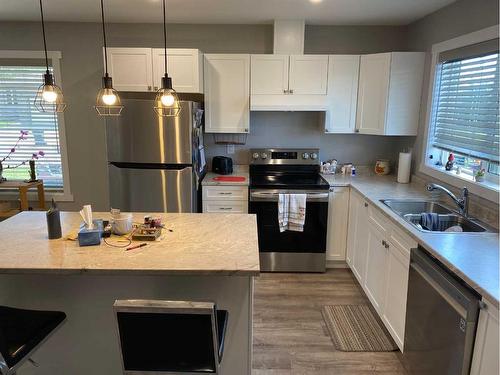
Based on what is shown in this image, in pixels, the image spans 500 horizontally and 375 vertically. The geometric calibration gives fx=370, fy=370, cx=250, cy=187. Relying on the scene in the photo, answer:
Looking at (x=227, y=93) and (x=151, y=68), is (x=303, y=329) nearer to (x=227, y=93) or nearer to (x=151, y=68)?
(x=227, y=93)

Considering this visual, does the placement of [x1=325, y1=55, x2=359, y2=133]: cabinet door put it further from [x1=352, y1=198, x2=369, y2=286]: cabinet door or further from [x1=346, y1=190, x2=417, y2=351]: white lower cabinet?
[x1=352, y1=198, x2=369, y2=286]: cabinet door

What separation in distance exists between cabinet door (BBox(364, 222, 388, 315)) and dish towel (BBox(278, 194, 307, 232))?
672 mm

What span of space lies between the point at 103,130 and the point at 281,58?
207cm

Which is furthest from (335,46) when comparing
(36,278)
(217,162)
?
(36,278)

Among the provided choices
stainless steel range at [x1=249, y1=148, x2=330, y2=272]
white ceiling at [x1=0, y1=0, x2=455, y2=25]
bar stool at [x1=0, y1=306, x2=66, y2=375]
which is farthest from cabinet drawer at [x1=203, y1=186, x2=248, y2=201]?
bar stool at [x1=0, y1=306, x2=66, y2=375]

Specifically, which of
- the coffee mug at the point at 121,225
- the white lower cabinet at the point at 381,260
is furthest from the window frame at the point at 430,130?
the coffee mug at the point at 121,225

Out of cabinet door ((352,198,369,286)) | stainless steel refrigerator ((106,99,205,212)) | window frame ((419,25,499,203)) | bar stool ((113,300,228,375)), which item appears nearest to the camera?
bar stool ((113,300,228,375))

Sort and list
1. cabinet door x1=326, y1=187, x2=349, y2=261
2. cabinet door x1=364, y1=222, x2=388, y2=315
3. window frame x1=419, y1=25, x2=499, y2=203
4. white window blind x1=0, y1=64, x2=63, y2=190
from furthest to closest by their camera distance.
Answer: white window blind x1=0, y1=64, x2=63, y2=190 → cabinet door x1=326, y1=187, x2=349, y2=261 → cabinet door x1=364, y1=222, x2=388, y2=315 → window frame x1=419, y1=25, x2=499, y2=203

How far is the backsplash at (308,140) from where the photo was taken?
402 centimetres

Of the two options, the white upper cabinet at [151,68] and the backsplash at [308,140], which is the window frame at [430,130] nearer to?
the backsplash at [308,140]

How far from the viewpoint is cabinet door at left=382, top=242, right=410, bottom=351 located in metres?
2.30

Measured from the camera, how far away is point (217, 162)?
3.87 metres

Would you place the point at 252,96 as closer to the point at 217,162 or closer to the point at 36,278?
the point at 217,162

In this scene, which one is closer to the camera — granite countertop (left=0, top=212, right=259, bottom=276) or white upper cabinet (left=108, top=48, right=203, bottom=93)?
granite countertop (left=0, top=212, right=259, bottom=276)
